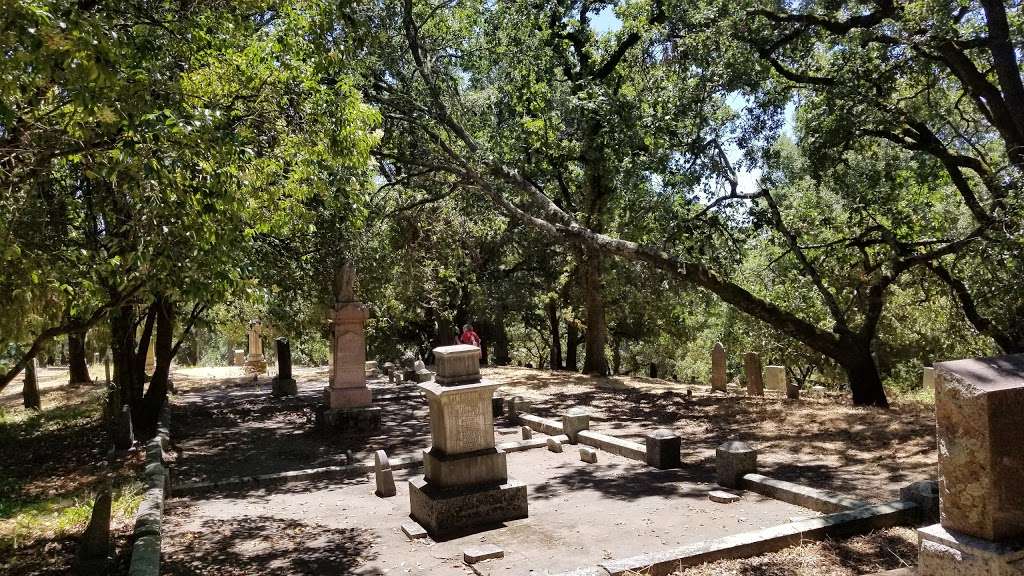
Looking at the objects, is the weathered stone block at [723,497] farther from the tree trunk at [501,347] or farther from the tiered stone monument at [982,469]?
the tree trunk at [501,347]

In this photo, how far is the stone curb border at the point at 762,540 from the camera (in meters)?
5.71

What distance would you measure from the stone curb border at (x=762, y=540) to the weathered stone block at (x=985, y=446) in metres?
2.11

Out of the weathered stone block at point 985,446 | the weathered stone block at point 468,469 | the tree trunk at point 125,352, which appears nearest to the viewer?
the weathered stone block at point 985,446

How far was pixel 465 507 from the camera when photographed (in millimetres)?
7625

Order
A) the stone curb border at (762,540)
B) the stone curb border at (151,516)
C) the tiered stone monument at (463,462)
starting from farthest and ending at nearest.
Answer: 1. the tiered stone monument at (463,462)
2. the stone curb border at (151,516)
3. the stone curb border at (762,540)

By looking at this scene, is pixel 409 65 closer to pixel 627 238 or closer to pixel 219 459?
pixel 627 238

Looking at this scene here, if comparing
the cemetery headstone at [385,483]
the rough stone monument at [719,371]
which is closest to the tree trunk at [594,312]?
the rough stone monument at [719,371]

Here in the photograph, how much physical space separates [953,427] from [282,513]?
7.64 meters

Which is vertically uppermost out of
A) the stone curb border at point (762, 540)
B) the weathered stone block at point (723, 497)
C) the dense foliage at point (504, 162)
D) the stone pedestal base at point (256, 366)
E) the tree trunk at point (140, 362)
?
the dense foliage at point (504, 162)

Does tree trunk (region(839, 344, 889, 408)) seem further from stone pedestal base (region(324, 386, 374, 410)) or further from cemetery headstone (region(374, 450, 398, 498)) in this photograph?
stone pedestal base (region(324, 386, 374, 410))

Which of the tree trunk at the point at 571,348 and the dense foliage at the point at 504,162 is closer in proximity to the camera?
the dense foliage at the point at 504,162

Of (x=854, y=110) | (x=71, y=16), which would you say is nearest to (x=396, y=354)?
(x=854, y=110)

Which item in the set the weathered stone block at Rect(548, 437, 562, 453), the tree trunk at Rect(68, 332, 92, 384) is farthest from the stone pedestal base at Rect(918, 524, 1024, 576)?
the tree trunk at Rect(68, 332, 92, 384)

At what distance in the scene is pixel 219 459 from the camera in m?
12.2
